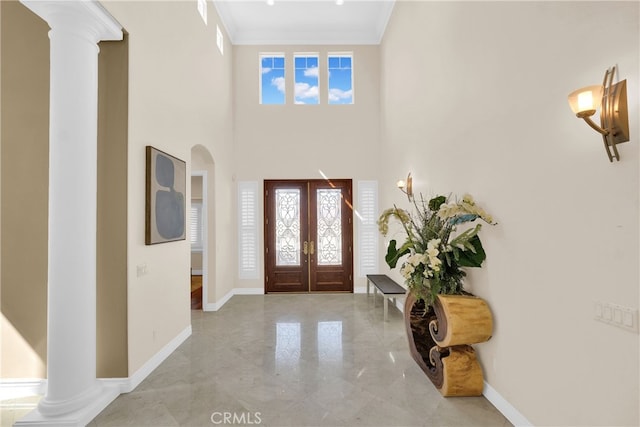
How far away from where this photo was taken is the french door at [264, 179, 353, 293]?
671cm

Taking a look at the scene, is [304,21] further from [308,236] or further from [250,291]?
[250,291]

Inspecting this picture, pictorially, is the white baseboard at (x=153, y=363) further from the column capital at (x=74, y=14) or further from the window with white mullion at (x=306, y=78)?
the window with white mullion at (x=306, y=78)

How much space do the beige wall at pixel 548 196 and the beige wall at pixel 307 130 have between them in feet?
11.2

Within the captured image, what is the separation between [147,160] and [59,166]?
2.72 feet

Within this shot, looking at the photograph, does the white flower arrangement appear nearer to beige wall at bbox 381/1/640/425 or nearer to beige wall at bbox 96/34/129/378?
beige wall at bbox 381/1/640/425

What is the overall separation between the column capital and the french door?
4315 millimetres

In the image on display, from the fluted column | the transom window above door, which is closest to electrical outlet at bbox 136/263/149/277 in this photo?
the fluted column

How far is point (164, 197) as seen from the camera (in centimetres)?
349

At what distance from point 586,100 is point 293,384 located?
308cm

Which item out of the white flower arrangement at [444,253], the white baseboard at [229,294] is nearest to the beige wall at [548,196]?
the white flower arrangement at [444,253]

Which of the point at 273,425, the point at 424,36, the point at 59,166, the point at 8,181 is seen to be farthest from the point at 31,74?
the point at 424,36

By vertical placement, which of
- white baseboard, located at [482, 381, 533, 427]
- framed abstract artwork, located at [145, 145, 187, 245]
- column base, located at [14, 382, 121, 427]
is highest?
framed abstract artwork, located at [145, 145, 187, 245]

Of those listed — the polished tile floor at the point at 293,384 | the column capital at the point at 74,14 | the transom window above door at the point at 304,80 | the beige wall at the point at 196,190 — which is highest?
the transom window above door at the point at 304,80

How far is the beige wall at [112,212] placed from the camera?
284cm
